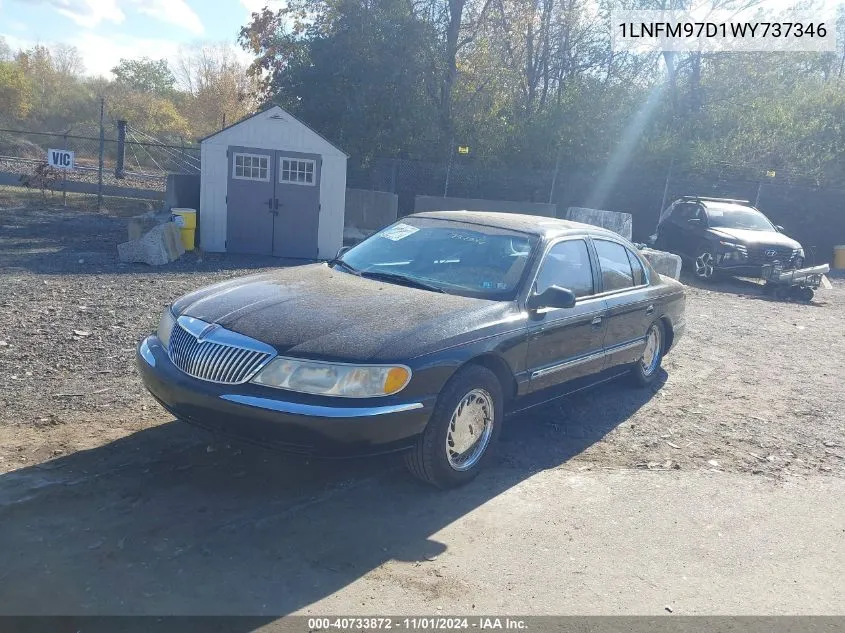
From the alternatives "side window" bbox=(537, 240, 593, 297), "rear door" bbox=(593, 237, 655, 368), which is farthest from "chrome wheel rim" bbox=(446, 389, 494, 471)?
"rear door" bbox=(593, 237, 655, 368)

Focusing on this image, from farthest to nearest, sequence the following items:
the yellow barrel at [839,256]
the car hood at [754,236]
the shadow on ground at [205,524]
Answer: the yellow barrel at [839,256] → the car hood at [754,236] → the shadow on ground at [205,524]

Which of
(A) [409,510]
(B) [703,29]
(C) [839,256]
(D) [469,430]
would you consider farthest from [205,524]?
(B) [703,29]

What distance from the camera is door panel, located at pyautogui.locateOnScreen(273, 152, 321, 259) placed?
46.6 feet

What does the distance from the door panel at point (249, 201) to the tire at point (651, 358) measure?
29.8 feet

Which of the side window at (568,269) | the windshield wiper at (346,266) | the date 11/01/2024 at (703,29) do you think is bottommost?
the windshield wiper at (346,266)

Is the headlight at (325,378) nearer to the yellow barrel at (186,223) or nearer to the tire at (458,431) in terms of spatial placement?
the tire at (458,431)

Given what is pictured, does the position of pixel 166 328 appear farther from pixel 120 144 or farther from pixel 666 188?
pixel 120 144

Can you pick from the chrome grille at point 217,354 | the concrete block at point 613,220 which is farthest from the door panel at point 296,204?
the chrome grille at point 217,354

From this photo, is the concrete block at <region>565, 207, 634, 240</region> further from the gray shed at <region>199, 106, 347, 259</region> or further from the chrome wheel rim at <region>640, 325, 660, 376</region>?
the chrome wheel rim at <region>640, 325, 660, 376</region>

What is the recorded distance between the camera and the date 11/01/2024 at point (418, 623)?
10.4 ft

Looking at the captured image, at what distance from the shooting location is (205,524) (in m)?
3.89

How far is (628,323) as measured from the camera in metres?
6.23

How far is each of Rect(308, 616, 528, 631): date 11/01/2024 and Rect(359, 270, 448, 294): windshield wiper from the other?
2.28 m

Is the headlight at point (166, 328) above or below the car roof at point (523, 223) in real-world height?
below
